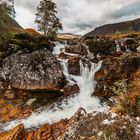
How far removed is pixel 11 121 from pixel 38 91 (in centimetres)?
486

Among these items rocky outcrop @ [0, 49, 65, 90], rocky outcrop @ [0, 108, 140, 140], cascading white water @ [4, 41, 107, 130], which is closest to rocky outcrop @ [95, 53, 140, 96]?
cascading white water @ [4, 41, 107, 130]

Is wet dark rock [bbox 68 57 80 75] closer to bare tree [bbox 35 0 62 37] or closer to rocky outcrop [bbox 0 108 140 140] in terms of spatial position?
rocky outcrop [bbox 0 108 140 140]

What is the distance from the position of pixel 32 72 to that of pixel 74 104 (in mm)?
5319

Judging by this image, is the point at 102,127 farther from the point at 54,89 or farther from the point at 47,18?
the point at 47,18

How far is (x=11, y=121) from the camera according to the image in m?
17.2

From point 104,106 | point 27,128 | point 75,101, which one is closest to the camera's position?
point 27,128

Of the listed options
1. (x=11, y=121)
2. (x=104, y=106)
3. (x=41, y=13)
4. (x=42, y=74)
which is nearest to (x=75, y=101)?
(x=104, y=106)

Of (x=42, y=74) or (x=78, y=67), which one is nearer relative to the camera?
(x=42, y=74)

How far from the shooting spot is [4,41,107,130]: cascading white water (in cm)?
1714

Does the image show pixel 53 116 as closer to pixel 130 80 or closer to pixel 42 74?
pixel 42 74

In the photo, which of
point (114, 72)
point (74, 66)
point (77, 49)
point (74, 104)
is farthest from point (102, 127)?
point (77, 49)

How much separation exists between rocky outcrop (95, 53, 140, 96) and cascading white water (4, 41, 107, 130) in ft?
2.84

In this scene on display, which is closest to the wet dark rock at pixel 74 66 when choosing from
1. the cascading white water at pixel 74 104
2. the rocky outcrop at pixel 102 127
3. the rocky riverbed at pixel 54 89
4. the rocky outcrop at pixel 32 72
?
the rocky riverbed at pixel 54 89

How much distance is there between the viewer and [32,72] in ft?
74.1
